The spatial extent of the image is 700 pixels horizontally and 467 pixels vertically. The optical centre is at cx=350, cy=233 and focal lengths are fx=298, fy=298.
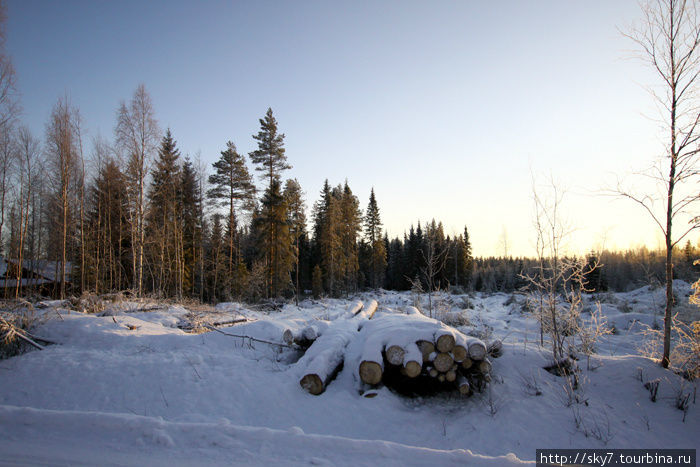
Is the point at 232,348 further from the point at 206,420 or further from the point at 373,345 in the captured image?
the point at 373,345

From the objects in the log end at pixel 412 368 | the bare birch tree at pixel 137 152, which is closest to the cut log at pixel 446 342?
the log end at pixel 412 368

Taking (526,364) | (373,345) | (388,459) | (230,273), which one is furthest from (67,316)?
(230,273)

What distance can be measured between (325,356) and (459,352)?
2450 mm

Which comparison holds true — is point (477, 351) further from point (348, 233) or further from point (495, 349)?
point (348, 233)

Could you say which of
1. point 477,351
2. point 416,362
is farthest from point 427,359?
point 477,351

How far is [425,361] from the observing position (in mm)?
5234

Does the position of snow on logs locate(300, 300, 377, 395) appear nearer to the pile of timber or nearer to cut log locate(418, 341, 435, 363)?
the pile of timber

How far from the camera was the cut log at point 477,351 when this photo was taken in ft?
17.3

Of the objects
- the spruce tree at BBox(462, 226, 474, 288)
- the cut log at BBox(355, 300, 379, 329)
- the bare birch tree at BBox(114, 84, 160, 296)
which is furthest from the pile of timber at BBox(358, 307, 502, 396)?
the spruce tree at BBox(462, 226, 474, 288)

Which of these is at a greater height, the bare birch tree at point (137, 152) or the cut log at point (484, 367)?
the bare birch tree at point (137, 152)

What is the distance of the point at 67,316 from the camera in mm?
7680

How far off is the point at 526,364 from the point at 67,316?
35.8 ft

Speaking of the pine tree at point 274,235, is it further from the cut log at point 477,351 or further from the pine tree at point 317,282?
the cut log at point 477,351

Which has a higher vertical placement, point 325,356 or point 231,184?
point 231,184
